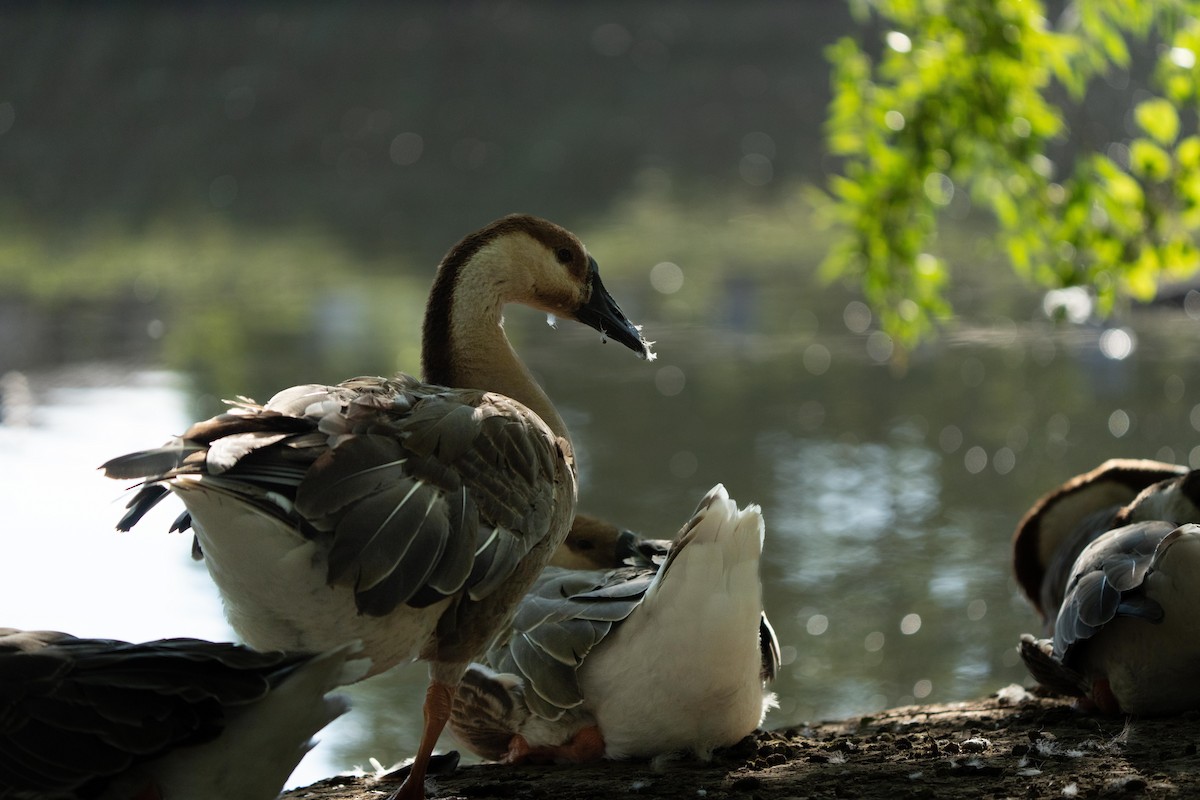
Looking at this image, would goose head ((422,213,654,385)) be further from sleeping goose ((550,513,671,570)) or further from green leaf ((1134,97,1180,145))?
green leaf ((1134,97,1180,145))

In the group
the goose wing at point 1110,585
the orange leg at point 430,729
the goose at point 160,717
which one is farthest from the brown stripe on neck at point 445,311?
the goose wing at point 1110,585

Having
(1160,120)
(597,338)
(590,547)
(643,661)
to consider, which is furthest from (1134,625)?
(597,338)

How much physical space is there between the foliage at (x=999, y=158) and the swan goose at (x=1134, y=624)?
2.10 m

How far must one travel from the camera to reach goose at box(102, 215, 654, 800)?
264 centimetres

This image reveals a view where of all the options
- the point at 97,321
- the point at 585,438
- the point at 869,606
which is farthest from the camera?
the point at 97,321

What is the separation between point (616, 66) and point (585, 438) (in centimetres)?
1989

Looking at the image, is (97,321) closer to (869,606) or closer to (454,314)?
(869,606)

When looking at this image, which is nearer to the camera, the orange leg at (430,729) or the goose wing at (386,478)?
the goose wing at (386,478)

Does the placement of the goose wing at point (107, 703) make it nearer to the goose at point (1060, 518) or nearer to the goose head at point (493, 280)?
the goose head at point (493, 280)

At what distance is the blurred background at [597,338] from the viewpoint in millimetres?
6957

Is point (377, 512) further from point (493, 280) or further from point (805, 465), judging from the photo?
point (805, 465)

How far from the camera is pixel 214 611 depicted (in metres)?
6.67

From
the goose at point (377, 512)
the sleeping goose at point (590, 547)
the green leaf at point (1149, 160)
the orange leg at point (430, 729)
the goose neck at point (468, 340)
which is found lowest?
the orange leg at point (430, 729)

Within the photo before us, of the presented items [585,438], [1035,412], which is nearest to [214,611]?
[585,438]
